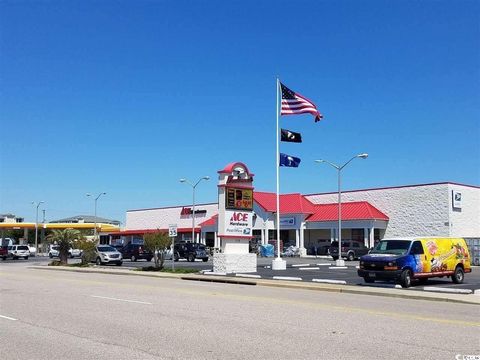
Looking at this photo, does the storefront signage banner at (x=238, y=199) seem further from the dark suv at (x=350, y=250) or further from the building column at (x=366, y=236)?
the building column at (x=366, y=236)

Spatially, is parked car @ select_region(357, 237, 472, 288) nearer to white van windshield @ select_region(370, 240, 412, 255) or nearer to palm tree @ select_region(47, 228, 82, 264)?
white van windshield @ select_region(370, 240, 412, 255)

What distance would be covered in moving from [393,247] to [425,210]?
35487 mm

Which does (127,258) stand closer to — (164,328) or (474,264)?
(474,264)

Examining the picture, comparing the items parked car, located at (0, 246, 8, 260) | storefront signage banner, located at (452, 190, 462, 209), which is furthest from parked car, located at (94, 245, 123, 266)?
storefront signage banner, located at (452, 190, 462, 209)

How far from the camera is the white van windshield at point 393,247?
72.1 ft

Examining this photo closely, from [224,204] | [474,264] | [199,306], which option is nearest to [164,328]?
[199,306]

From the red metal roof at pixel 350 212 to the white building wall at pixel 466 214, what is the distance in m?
7.13

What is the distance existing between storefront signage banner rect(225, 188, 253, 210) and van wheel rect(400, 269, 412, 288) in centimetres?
1236

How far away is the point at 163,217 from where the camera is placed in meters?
86.4

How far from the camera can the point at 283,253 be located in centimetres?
6156

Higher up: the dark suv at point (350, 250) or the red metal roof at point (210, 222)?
the red metal roof at point (210, 222)

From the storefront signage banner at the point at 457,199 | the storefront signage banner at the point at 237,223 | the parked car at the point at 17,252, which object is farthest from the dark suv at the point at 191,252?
the storefront signage banner at the point at 457,199

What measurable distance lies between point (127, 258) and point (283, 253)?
17897 mm

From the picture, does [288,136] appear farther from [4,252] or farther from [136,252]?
[4,252]
